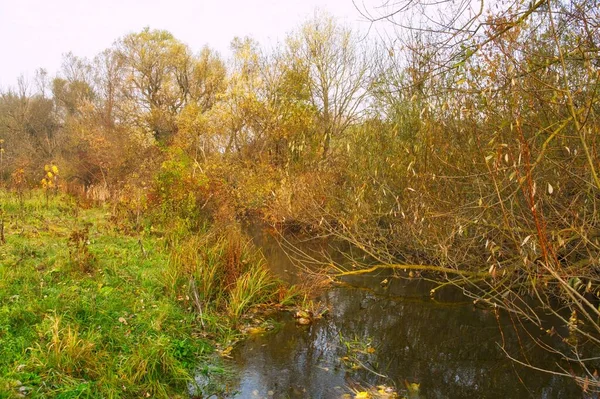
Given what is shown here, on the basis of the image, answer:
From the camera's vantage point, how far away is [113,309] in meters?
5.61

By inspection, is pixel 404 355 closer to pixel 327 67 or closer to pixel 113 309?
pixel 113 309

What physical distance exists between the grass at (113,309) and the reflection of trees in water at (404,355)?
705 mm

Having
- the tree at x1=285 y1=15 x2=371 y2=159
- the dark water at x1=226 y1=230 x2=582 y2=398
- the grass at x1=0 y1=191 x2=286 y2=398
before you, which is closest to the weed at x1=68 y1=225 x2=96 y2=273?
the grass at x1=0 y1=191 x2=286 y2=398

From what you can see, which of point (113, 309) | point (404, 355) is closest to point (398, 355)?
point (404, 355)

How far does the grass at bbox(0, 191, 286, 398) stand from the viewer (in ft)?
13.9

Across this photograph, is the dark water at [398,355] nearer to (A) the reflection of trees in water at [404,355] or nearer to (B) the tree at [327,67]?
(A) the reflection of trees in water at [404,355]

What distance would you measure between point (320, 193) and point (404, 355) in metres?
4.82

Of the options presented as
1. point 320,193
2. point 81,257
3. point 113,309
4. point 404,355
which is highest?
point 320,193

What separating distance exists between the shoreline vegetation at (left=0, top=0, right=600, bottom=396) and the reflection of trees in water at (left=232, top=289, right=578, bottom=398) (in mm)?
541

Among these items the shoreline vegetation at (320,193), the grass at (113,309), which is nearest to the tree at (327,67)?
the shoreline vegetation at (320,193)

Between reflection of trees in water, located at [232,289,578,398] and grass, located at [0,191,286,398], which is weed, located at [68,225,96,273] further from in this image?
reflection of trees in water, located at [232,289,578,398]

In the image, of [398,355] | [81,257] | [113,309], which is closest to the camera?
[113,309]

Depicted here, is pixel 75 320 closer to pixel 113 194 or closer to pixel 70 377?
pixel 70 377

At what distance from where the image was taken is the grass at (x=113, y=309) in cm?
422
